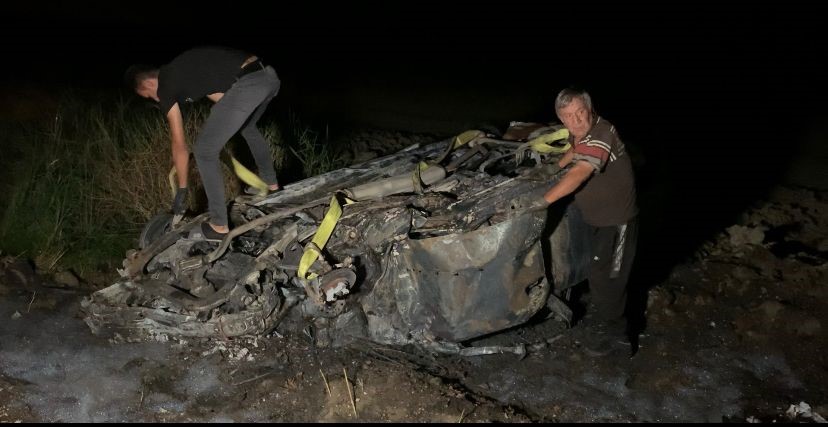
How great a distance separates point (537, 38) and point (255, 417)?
1212 cm

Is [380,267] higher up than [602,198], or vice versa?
[602,198]

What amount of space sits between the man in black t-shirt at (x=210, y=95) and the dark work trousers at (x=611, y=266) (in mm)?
2322

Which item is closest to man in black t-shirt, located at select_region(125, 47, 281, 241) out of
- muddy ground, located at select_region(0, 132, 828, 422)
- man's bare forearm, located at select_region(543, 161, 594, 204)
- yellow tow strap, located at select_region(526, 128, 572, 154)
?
muddy ground, located at select_region(0, 132, 828, 422)

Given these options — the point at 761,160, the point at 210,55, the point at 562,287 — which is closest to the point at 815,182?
the point at 761,160

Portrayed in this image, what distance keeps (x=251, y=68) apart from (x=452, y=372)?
246 centimetres

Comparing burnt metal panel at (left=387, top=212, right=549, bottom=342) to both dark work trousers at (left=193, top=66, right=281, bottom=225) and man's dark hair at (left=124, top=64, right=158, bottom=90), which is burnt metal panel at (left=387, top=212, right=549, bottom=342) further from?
man's dark hair at (left=124, top=64, right=158, bottom=90)

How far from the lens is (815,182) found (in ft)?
24.4

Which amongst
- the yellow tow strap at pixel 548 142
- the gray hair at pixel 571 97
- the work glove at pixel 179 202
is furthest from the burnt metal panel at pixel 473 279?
the work glove at pixel 179 202

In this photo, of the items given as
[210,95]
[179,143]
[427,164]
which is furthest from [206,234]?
[427,164]

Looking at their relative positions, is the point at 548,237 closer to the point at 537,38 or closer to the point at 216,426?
the point at 216,426

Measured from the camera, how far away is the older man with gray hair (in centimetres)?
403

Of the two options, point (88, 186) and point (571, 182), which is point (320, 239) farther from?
point (88, 186)

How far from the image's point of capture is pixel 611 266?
Answer: 449 cm

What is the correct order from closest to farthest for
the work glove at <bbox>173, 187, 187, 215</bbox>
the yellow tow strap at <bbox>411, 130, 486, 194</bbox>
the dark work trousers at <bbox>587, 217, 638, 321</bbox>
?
the dark work trousers at <bbox>587, 217, 638, 321</bbox>, the yellow tow strap at <bbox>411, 130, 486, 194</bbox>, the work glove at <bbox>173, 187, 187, 215</bbox>
